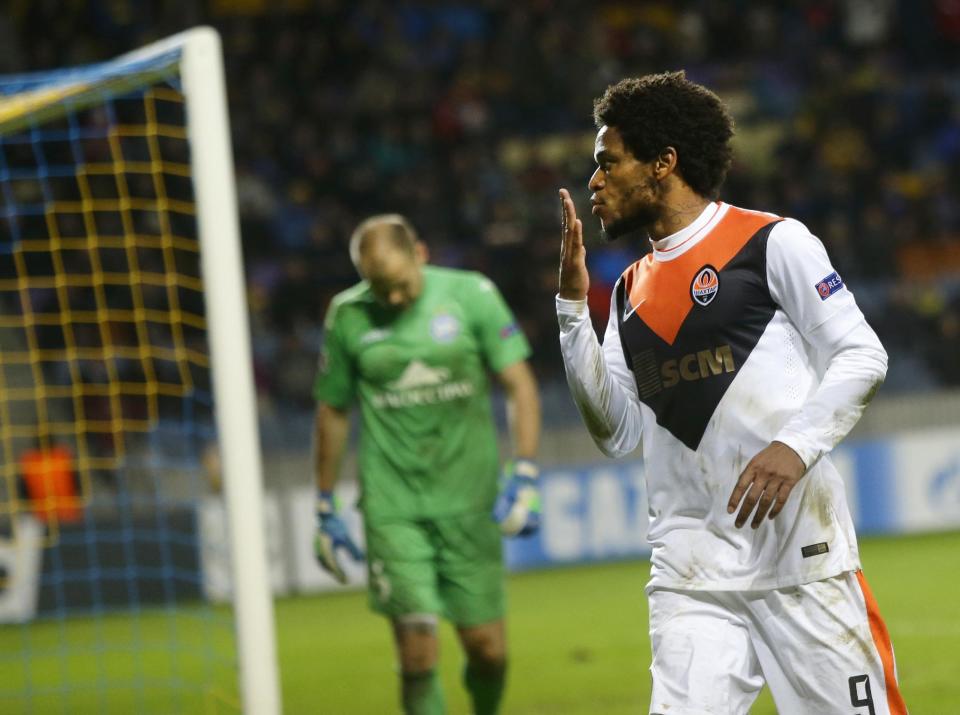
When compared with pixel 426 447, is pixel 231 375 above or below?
above

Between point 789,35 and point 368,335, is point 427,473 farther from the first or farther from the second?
point 789,35

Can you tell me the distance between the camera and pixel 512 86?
19234mm

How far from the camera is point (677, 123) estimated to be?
3725 millimetres

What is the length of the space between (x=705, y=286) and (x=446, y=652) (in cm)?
632

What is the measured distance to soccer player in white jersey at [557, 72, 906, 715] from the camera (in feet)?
11.4

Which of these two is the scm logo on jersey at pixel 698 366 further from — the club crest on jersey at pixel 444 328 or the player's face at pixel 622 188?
the club crest on jersey at pixel 444 328

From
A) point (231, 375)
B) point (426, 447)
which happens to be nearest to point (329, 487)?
Result: point (426, 447)

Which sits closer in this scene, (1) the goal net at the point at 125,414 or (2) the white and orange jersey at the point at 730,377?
(2) the white and orange jersey at the point at 730,377

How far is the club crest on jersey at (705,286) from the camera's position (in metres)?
3.65

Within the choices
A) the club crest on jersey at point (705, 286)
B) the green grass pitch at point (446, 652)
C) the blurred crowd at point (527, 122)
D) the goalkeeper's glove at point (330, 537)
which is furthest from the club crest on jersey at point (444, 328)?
the blurred crowd at point (527, 122)

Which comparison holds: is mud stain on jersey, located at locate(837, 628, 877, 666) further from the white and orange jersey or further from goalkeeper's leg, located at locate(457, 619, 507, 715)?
goalkeeper's leg, located at locate(457, 619, 507, 715)

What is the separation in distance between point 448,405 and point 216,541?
583cm

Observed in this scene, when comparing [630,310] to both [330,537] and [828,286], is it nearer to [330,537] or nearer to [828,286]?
[828,286]

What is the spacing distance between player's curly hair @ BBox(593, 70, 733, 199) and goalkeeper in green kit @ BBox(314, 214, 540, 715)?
7.84 feet
